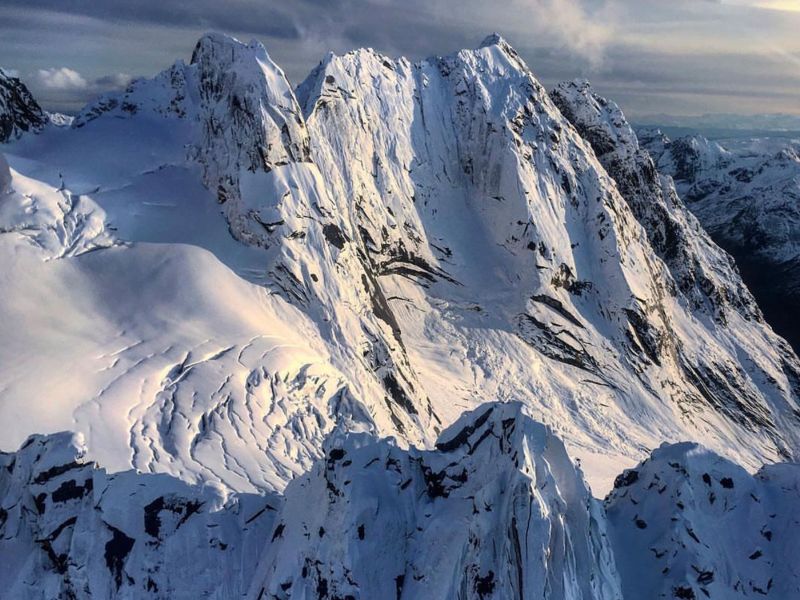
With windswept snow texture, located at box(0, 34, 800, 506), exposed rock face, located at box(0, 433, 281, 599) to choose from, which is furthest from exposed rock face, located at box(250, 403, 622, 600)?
windswept snow texture, located at box(0, 34, 800, 506)

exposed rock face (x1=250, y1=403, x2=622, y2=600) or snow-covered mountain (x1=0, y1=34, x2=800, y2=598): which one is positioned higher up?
exposed rock face (x1=250, y1=403, x2=622, y2=600)

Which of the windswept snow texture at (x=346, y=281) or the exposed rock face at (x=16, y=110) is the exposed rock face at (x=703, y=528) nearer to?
the windswept snow texture at (x=346, y=281)

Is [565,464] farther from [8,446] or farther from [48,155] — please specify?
[48,155]

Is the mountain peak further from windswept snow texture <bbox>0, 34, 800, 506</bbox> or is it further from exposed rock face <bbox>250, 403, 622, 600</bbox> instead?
exposed rock face <bbox>250, 403, 622, 600</bbox>

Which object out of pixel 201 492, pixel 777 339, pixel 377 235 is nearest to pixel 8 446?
pixel 201 492

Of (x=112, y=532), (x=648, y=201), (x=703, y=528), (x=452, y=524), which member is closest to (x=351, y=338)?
(x=112, y=532)

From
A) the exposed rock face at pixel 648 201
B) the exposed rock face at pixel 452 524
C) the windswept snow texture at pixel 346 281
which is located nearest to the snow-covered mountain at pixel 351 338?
the exposed rock face at pixel 452 524
